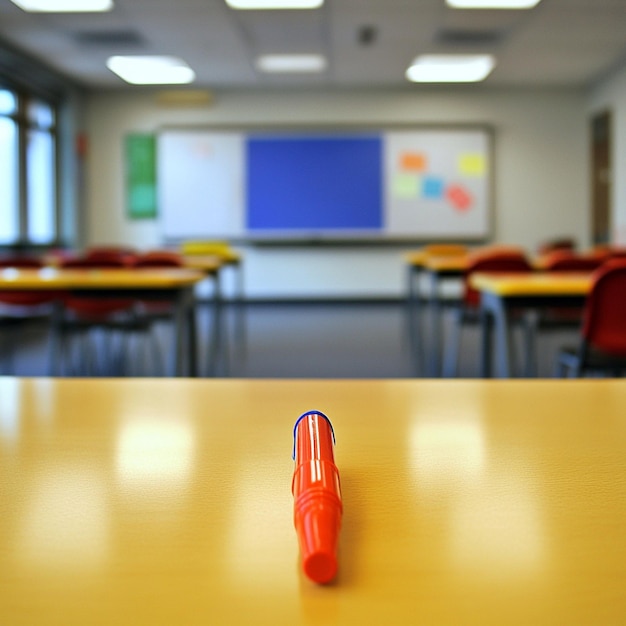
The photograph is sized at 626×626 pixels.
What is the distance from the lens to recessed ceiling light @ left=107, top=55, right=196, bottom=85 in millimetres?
7852

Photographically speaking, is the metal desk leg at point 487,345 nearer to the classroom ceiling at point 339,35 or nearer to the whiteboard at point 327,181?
the classroom ceiling at point 339,35

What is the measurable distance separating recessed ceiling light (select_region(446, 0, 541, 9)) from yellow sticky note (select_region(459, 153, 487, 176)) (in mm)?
3377

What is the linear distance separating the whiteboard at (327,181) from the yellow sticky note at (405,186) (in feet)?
0.04

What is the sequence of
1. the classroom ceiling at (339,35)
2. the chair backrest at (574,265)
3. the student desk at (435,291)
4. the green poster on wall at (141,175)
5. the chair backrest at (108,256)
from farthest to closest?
1. the green poster on wall at (141,175)
2. the classroom ceiling at (339,35)
3. the chair backrest at (108,256)
4. the student desk at (435,291)
5. the chair backrest at (574,265)

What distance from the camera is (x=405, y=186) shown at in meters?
9.39

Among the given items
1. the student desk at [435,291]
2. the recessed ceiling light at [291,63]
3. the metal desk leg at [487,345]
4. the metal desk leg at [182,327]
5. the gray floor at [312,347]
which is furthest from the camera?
the recessed ceiling light at [291,63]

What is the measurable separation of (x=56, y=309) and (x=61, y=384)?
3.39 m

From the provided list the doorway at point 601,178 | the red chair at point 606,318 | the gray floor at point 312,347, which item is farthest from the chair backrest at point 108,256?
the doorway at point 601,178

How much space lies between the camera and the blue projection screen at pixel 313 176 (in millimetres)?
9328

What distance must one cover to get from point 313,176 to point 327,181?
6.8 inches

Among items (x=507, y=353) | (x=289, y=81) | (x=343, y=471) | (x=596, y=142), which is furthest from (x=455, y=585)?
(x=596, y=142)

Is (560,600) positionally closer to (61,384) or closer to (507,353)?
(61,384)

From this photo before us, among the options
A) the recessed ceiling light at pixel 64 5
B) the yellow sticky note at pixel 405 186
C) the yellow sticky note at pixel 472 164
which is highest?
the recessed ceiling light at pixel 64 5

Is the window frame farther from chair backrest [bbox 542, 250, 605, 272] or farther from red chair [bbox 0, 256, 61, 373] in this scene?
chair backrest [bbox 542, 250, 605, 272]
